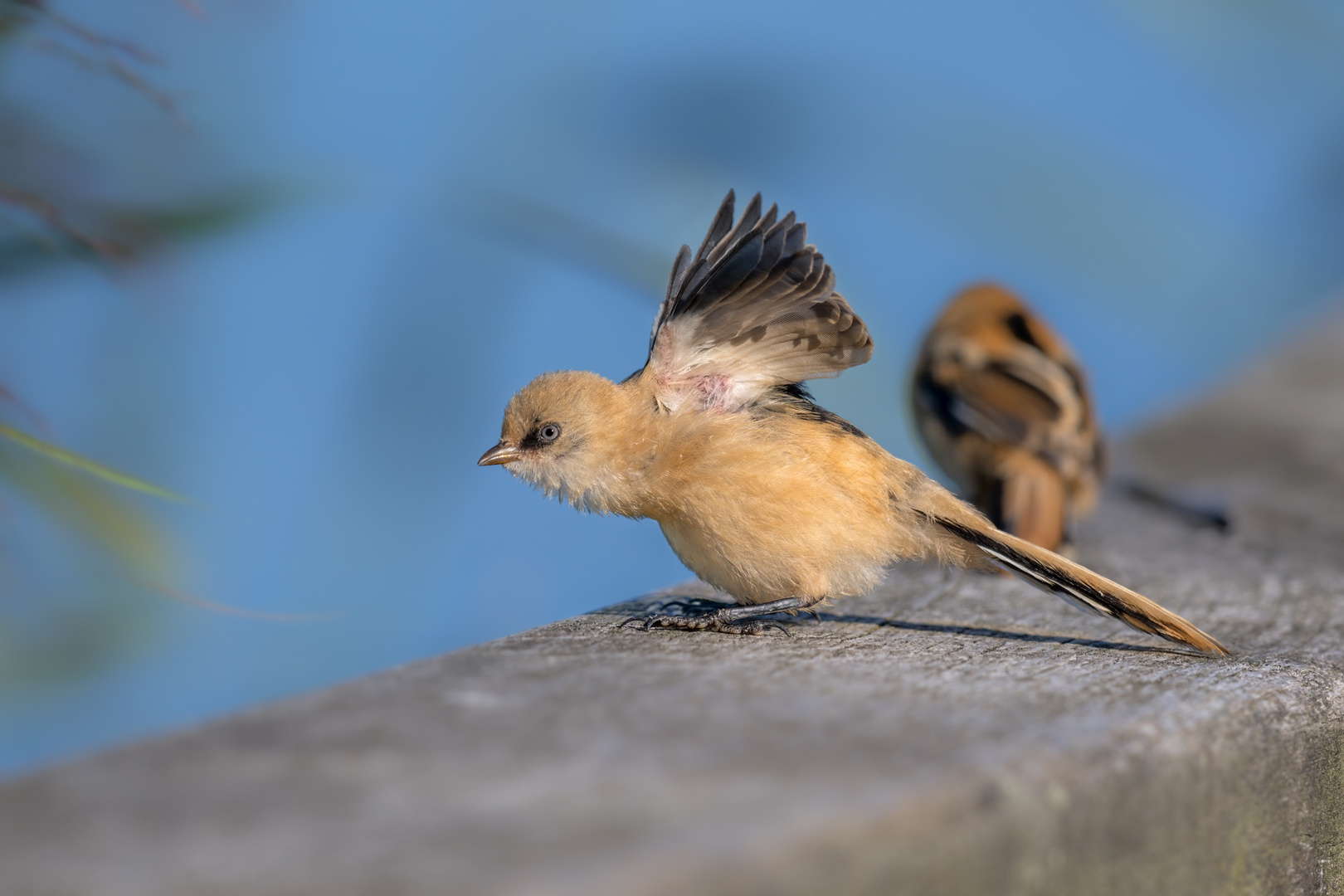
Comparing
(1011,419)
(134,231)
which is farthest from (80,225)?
(1011,419)

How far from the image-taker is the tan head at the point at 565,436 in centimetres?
268

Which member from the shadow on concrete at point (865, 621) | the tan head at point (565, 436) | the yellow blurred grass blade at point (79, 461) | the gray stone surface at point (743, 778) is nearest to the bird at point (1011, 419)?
the shadow on concrete at point (865, 621)

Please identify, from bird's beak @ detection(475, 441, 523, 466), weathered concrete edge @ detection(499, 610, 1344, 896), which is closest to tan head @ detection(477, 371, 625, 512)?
bird's beak @ detection(475, 441, 523, 466)

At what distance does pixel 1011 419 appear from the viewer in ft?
15.4

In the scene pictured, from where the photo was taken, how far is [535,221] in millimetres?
3092

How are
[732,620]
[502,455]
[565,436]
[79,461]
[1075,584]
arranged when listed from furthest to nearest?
[502,455] → [565,436] → [732,620] → [1075,584] → [79,461]

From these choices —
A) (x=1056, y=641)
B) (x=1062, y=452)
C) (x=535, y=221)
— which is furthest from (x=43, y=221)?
(x=1062, y=452)

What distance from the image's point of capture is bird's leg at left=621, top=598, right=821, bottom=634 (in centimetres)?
239

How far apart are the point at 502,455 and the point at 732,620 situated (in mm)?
699

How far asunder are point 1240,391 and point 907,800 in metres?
4.66

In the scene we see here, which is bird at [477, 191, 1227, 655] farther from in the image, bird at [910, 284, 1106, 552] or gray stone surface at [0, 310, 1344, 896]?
bird at [910, 284, 1106, 552]

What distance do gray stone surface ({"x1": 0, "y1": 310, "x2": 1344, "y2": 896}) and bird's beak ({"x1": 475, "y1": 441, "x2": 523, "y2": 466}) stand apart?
58 centimetres

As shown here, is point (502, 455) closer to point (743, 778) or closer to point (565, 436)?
point (565, 436)

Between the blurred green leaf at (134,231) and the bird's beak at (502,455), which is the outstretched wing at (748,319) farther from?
the blurred green leaf at (134,231)
